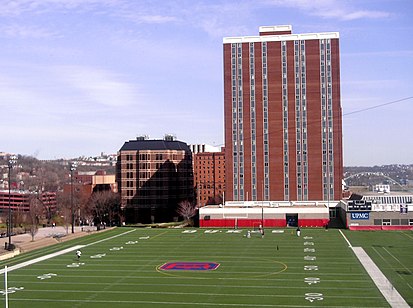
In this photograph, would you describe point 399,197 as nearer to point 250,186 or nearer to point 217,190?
point 250,186

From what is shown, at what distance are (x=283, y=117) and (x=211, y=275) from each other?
2615 inches

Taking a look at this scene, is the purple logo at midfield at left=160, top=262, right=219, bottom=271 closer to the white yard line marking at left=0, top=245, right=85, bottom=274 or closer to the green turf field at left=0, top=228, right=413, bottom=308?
the green turf field at left=0, top=228, right=413, bottom=308

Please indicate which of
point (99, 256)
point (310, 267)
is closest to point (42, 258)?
point (99, 256)

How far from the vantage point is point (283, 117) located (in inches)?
4250

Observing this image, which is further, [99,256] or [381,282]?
[99,256]

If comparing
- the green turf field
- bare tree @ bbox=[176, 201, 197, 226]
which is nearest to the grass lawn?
the green turf field

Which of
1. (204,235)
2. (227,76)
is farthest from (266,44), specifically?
(204,235)

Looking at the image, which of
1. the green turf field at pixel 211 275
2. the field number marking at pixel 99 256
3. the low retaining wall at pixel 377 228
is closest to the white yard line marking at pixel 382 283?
the green turf field at pixel 211 275

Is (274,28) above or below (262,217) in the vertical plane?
above

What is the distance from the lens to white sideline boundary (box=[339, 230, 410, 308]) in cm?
3517

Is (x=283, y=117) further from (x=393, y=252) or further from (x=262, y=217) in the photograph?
(x=393, y=252)

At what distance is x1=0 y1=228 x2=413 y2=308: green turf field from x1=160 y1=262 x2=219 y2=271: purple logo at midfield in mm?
805

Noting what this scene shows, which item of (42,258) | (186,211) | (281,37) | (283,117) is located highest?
(281,37)

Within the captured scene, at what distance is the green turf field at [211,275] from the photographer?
121ft
